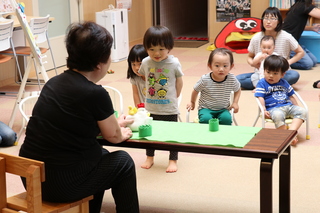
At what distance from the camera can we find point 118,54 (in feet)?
25.6

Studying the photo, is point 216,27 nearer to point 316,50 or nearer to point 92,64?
point 316,50

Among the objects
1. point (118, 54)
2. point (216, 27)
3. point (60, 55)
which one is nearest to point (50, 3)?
point (60, 55)

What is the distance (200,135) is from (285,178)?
0.50 metres

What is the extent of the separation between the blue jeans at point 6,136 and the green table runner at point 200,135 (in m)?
1.74

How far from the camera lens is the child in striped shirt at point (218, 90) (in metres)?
3.50

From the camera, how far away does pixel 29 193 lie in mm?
2051

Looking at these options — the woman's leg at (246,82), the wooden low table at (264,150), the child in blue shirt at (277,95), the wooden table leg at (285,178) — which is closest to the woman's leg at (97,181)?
the wooden low table at (264,150)

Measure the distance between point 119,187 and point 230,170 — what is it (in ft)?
4.22

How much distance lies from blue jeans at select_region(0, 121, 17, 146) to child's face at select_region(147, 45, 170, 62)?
144 cm

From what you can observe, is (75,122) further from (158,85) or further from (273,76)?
(273,76)

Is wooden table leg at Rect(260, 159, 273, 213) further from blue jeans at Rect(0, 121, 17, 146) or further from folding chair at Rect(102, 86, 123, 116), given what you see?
blue jeans at Rect(0, 121, 17, 146)

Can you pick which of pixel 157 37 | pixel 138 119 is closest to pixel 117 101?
pixel 157 37

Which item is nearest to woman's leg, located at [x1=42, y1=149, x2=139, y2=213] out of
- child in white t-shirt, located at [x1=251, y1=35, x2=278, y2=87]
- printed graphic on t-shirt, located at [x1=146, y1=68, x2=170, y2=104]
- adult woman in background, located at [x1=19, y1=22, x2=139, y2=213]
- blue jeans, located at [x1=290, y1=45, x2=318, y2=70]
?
adult woman in background, located at [x1=19, y1=22, x2=139, y2=213]

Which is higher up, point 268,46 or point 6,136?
point 268,46
